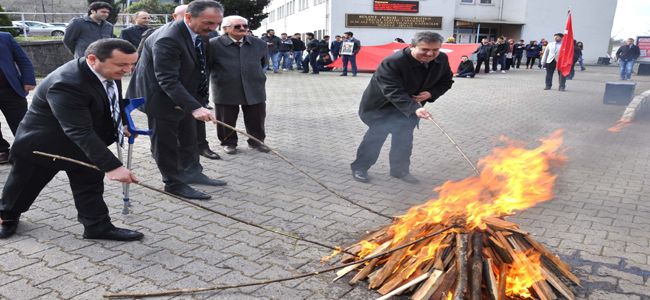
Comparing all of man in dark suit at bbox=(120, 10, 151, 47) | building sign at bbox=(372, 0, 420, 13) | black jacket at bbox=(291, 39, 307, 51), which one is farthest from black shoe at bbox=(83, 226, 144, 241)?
building sign at bbox=(372, 0, 420, 13)

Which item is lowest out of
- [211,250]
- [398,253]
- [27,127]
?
[211,250]

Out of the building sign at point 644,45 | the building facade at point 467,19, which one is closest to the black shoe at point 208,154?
the building facade at point 467,19

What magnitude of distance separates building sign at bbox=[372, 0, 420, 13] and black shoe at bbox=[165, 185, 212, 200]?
2623cm

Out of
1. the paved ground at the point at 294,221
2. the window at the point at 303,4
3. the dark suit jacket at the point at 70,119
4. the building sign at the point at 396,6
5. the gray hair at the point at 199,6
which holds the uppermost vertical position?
the window at the point at 303,4

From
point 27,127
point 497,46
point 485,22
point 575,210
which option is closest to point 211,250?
point 27,127

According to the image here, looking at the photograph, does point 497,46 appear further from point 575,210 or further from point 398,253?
point 398,253

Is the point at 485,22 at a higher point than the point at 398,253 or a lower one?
higher

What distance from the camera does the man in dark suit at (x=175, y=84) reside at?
4566mm

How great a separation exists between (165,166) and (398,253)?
2.76 m

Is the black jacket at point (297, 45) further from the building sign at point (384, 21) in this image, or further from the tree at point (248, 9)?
the building sign at point (384, 21)

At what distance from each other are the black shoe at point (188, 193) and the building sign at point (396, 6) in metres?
26.2

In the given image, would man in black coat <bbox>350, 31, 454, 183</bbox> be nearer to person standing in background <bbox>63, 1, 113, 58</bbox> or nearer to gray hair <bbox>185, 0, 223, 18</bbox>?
gray hair <bbox>185, 0, 223, 18</bbox>

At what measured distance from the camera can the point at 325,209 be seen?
15.6 feet

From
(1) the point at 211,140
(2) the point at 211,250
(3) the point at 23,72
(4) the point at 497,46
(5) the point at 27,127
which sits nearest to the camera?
(5) the point at 27,127
